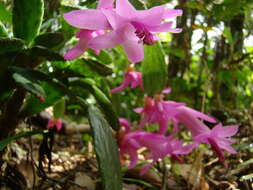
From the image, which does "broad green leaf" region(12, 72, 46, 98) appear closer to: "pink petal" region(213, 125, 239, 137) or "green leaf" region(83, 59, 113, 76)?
"green leaf" region(83, 59, 113, 76)

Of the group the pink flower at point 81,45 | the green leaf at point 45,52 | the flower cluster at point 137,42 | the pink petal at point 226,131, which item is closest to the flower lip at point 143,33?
the flower cluster at point 137,42

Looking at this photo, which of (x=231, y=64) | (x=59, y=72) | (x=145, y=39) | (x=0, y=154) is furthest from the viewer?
(x=231, y=64)

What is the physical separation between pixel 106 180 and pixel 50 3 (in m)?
0.60

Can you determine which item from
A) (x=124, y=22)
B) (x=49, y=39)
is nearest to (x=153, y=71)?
(x=49, y=39)

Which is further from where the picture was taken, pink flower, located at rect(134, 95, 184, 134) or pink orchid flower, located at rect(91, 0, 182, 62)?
pink flower, located at rect(134, 95, 184, 134)

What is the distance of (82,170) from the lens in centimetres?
113

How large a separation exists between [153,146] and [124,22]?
20.8 inches

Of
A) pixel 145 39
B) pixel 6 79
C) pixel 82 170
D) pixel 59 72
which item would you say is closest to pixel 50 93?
pixel 59 72

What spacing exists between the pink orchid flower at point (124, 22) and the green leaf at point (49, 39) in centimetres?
22

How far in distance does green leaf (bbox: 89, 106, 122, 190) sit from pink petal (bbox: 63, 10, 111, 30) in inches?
8.3

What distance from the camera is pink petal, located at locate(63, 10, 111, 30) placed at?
19.2 inches

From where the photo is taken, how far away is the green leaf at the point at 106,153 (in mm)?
570

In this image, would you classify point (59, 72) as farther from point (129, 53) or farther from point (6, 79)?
point (129, 53)

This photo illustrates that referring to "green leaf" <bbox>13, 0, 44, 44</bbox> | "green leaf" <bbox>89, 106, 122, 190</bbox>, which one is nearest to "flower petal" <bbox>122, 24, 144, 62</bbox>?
"green leaf" <bbox>89, 106, 122, 190</bbox>
